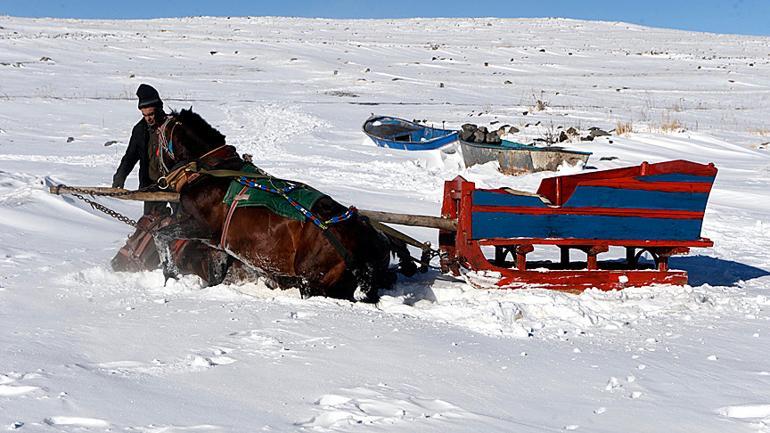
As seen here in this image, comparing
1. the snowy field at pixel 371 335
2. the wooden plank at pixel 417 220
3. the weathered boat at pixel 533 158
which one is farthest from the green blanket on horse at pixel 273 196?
the weathered boat at pixel 533 158

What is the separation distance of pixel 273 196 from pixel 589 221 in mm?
2346

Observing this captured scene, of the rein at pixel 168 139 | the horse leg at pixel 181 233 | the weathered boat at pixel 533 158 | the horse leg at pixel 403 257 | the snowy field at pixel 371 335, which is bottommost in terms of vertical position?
the snowy field at pixel 371 335

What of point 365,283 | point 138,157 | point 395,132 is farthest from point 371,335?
point 395,132

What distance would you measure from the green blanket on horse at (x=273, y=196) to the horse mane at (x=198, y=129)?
0.60 metres

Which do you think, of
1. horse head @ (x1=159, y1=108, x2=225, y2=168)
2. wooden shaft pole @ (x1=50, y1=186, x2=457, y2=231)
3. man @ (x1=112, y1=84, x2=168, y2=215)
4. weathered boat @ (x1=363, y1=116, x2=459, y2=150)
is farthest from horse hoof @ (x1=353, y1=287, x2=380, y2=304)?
weathered boat @ (x1=363, y1=116, x2=459, y2=150)

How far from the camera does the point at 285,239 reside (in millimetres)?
6043

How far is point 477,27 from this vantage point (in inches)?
3159

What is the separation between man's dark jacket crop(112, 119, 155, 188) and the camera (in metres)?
7.18

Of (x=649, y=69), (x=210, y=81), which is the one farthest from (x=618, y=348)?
(x=649, y=69)

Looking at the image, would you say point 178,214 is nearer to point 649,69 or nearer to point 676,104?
point 676,104

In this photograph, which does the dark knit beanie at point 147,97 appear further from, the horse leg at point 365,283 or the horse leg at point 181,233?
the horse leg at point 365,283

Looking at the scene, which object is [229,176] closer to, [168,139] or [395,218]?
[168,139]

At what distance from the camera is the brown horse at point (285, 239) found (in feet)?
19.7

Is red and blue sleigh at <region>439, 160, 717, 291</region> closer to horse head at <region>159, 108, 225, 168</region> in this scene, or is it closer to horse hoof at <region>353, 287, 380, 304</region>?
horse hoof at <region>353, 287, 380, 304</region>
